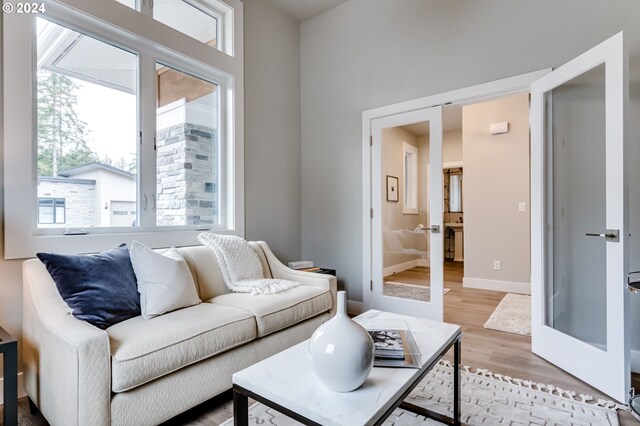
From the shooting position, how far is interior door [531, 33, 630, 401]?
6.26 feet

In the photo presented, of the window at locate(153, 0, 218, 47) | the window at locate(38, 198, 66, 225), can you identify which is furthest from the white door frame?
the window at locate(38, 198, 66, 225)

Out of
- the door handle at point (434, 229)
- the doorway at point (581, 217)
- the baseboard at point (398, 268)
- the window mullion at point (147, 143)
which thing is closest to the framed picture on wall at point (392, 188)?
the door handle at point (434, 229)

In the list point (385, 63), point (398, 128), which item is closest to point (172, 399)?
point (398, 128)

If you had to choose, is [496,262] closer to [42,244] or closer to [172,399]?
[172,399]

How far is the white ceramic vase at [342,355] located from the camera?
1068 millimetres

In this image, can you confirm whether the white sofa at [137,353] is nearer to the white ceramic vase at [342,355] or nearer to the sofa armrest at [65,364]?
the sofa armrest at [65,364]

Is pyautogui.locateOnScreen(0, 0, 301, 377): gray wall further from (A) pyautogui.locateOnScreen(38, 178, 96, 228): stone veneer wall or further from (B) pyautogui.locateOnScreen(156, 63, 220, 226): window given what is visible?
(A) pyautogui.locateOnScreen(38, 178, 96, 228): stone veneer wall

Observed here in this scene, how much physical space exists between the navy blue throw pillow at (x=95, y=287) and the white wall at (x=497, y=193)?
441cm

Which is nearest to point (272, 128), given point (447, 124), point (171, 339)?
point (171, 339)

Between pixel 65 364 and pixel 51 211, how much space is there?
124 cm

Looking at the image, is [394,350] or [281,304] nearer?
[394,350]

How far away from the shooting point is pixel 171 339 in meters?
1.62

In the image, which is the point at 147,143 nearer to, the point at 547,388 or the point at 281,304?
the point at 281,304

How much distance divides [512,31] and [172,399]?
11.3ft
